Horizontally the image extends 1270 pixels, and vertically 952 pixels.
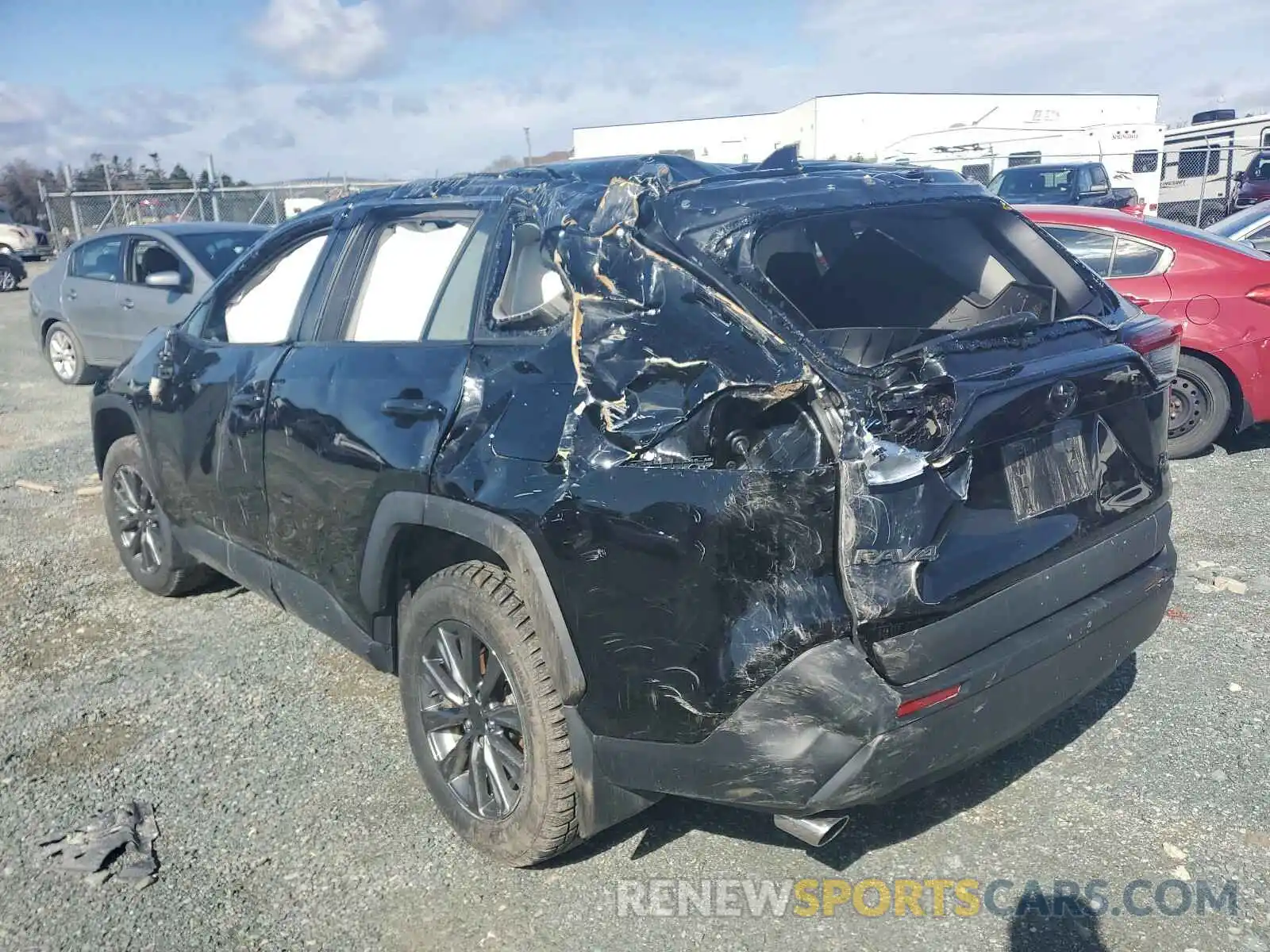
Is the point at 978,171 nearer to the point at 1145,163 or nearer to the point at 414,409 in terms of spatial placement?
the point at 1145,163

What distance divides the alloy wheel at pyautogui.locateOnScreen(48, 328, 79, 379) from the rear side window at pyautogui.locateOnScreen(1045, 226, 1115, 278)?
1001 centimetres

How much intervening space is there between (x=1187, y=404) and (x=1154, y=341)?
387 centimetres

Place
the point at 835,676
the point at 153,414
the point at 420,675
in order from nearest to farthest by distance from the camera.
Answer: the point at 835,676 < the point at 420,675 < the point at 153,414

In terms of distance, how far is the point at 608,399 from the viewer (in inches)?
98.7

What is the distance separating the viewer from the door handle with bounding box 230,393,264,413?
3744 mm

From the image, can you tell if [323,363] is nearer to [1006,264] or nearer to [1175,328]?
[1006,264]

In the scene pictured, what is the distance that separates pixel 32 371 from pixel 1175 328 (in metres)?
13.2

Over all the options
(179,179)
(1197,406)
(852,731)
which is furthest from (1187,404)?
A: (179,179)

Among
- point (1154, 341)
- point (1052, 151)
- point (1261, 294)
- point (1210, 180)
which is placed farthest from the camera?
point (1052, 151)

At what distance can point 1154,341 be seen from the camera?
10.8 feet

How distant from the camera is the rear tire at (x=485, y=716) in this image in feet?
8.95

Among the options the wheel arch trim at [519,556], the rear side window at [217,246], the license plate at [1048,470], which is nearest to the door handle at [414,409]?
the wheel arch trim at [519,556]

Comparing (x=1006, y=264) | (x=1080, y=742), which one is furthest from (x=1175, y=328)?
(x=1080, y=742)

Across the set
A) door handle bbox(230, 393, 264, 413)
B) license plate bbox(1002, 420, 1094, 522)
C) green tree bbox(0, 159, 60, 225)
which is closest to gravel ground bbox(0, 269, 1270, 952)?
license plate bbox(1002, 420, 1094, 522)
